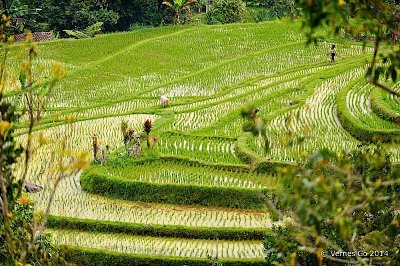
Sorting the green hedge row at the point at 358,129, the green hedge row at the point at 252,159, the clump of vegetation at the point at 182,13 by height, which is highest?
the green hedge row at the point at 358,129

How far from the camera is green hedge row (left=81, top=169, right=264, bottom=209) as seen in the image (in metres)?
11.2

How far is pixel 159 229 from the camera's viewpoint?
35.0 ft

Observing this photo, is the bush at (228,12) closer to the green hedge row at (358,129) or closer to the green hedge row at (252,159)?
the green hedge row at (358,129)

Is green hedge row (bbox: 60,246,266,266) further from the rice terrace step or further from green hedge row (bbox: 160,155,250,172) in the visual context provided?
green hedge row (bbox: 160,155,250,172)

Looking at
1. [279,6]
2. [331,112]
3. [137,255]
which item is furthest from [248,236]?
[279,6]

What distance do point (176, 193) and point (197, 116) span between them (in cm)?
431

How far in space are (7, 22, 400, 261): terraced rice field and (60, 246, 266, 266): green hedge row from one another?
28 centimetres

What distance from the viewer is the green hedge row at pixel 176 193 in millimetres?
11250

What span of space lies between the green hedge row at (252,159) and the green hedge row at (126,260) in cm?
198

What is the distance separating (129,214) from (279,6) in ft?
70.9

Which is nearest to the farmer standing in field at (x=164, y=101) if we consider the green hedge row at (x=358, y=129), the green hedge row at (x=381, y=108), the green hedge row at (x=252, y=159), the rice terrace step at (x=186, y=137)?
the rice terrace step at (x=186, y=137)

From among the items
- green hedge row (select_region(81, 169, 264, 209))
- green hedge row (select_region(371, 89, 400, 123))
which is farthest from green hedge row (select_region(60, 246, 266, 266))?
green hedge row (select_region(371, 89, 400, 123))

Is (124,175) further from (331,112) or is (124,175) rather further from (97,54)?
(97,54)

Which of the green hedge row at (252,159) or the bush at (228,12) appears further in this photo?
the bush at (228,12)
